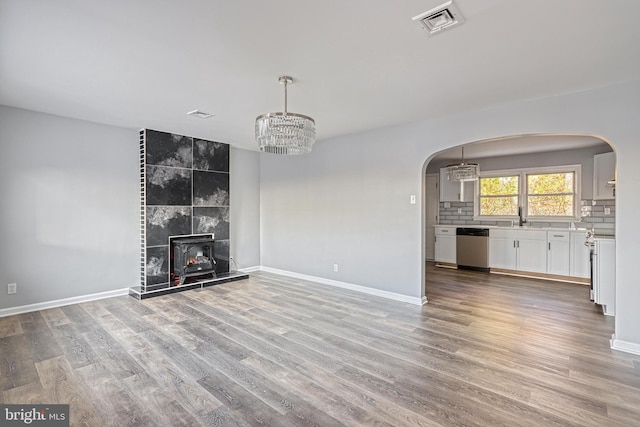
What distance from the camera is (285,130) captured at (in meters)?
2.61

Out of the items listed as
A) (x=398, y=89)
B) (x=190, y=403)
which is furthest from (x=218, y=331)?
(x=398, y=89)

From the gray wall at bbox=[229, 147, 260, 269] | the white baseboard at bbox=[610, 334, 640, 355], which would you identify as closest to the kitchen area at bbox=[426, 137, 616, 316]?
the white baseboard at bbox=[610, 334, 640, 355]

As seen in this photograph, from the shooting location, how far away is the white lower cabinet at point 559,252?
18.2 ft

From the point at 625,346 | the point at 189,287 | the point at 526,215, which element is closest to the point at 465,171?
the point at 526,215

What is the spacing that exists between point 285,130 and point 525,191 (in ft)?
19.7

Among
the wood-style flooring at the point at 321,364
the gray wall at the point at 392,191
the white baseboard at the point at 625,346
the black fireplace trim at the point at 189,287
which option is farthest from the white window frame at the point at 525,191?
the black fireplace trim at the point at 189,287

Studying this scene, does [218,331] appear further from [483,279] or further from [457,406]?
[483,279]

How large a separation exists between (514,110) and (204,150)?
4753 millimetres

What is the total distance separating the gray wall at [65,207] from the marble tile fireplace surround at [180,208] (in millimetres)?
253

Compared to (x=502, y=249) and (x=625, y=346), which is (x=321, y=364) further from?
(x=502, y=249)

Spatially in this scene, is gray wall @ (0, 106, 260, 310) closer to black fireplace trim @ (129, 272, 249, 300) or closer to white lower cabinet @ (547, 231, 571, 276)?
black fireplace trim @ (129, 272, 249, 300)

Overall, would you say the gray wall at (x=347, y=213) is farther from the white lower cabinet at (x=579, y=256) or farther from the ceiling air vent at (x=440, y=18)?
the white lower cabinet at (x=579, y=256)

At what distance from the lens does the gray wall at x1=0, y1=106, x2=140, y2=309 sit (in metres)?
3.80

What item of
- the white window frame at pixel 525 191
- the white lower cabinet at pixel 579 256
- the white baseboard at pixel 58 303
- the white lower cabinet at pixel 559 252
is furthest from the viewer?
the white window frame at pixel 525 191
